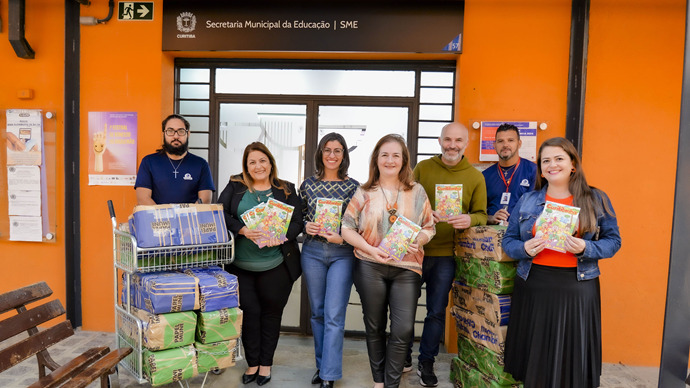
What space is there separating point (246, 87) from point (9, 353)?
115 inches

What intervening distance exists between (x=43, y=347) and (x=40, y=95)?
286cm

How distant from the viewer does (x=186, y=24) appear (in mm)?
3910

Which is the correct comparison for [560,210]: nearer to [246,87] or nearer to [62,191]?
[246,87]

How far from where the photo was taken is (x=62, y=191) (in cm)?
409

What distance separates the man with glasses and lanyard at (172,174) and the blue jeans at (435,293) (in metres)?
1.87

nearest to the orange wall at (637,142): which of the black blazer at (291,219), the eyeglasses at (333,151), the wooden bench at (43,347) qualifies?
the eyeglasses at (333,151)

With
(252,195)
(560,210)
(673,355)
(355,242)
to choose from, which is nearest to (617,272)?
(673,355)

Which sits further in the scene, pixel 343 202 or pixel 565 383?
pixel 343 202

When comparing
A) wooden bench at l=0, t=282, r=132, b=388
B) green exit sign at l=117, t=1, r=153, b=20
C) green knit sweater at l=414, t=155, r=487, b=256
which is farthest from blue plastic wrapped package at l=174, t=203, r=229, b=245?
green exit sign at l=117, t=1, r=153, b=20

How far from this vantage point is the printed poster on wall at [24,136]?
404 centimetres

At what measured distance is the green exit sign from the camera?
396 centimetres

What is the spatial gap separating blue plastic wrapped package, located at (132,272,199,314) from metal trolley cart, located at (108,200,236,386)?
0.32 ft

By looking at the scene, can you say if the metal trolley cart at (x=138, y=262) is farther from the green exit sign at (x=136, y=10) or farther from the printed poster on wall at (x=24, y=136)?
the green exit sign at (x=136, y=10)

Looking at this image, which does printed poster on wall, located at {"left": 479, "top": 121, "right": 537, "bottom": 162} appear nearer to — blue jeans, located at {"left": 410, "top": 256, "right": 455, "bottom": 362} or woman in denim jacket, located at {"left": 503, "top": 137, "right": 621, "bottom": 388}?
blue jeans, located at {"left": 410, "top": 256, "right": 455, "bottom": 362}
